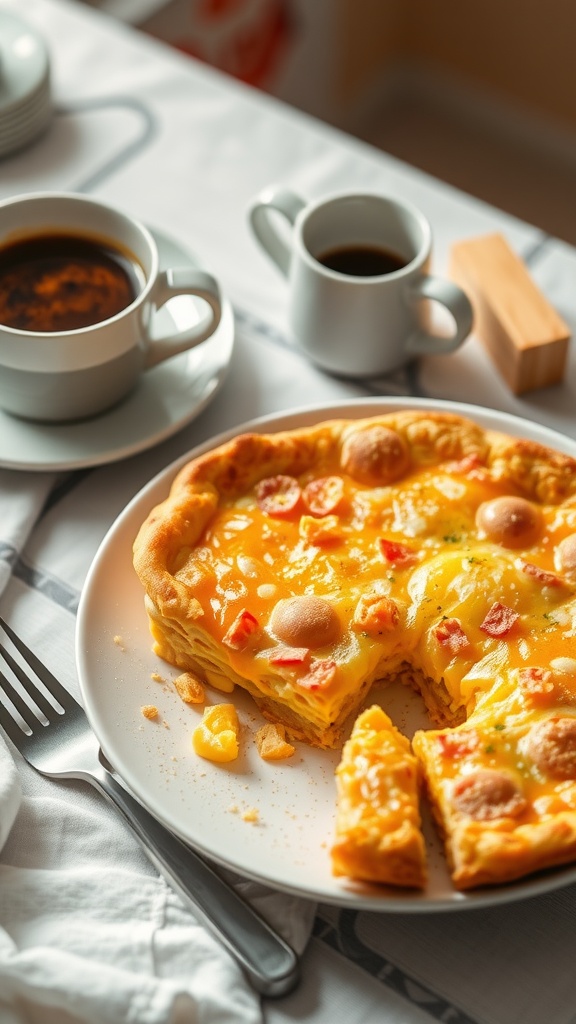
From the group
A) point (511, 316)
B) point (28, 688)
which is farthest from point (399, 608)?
point (511, 316)

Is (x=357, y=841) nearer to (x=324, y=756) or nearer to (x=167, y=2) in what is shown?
(x=324, y=756)

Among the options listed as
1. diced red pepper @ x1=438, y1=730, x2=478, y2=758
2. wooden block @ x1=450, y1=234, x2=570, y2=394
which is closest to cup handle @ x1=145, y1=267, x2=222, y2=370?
wooden block @ x1=450, y1=234, x2=570, y2=394

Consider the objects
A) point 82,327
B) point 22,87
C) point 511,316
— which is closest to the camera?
point 82,327

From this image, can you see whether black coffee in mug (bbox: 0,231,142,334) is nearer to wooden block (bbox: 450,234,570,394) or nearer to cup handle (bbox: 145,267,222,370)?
cup handle (bbox: 145,267,222,370)

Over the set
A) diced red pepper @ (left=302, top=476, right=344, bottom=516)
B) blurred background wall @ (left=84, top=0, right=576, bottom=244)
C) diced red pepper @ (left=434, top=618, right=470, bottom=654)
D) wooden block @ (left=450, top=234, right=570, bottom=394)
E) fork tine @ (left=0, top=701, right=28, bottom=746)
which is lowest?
blurred background wall @ (left=84, top=0, right=576, bottom=244)

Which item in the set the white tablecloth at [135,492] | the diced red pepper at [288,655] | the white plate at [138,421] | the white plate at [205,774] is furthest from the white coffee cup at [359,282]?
the diced red pepper at [288,655]

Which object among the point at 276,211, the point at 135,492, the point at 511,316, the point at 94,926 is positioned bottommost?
the point at 94,926

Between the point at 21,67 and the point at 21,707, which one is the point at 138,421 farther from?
the point at 21,67
